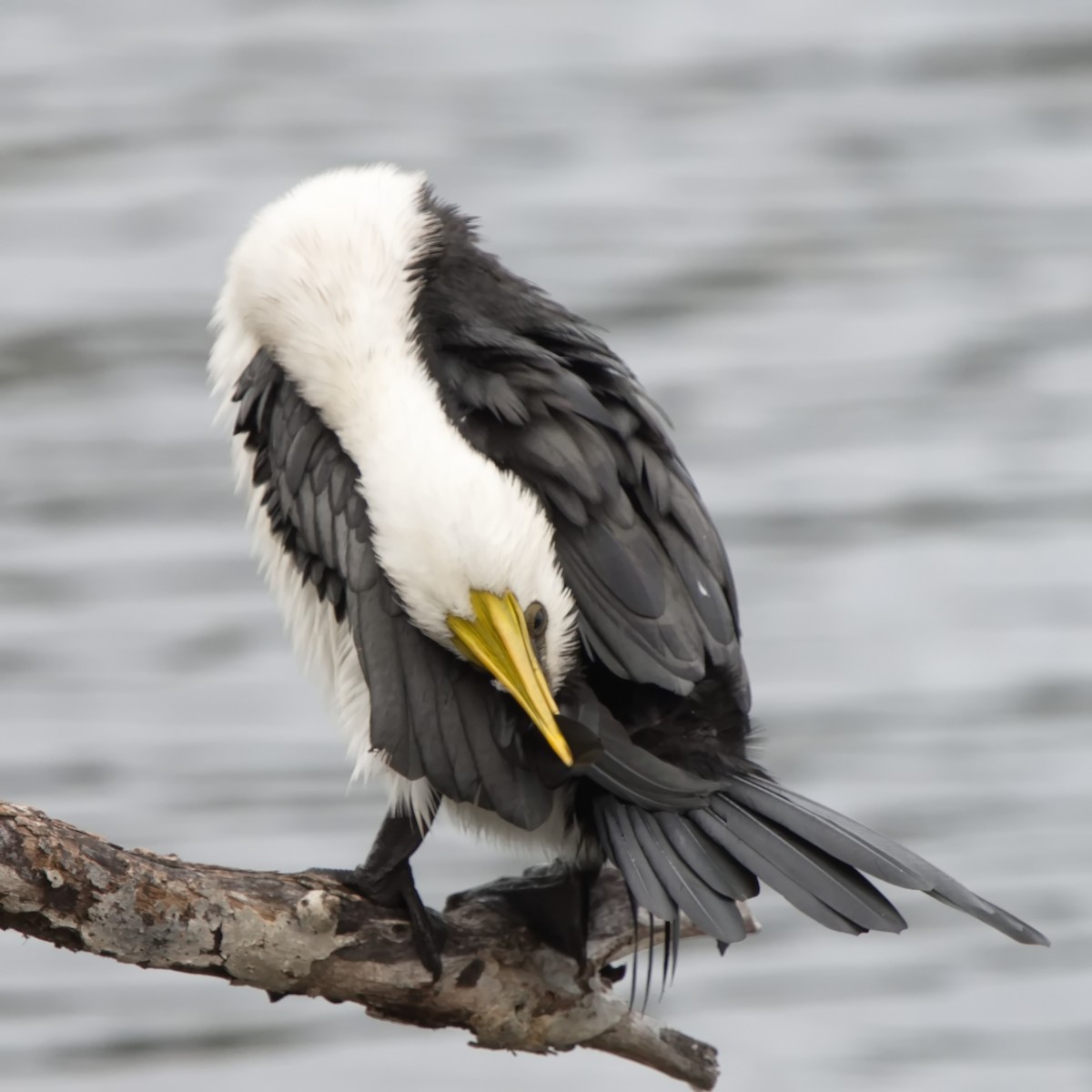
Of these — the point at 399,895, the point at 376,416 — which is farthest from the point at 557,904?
the point at 376,416

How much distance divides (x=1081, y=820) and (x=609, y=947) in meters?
4.62

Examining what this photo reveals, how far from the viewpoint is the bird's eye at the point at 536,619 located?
3928mm

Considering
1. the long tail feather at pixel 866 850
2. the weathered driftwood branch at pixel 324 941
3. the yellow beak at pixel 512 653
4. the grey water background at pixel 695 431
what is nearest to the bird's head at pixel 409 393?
the yellow beak at pixel 512 653

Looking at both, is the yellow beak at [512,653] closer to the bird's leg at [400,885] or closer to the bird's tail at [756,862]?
the bird's tail at [756,862]

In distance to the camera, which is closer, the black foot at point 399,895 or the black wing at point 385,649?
the black wing at point 385,649

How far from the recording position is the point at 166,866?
385cm

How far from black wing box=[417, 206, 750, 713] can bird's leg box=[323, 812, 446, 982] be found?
1.68 ft

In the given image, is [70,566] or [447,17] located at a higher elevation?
[447,17]

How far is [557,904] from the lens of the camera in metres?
4.24

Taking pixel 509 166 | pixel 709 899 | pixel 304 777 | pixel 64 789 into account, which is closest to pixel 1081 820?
pixel 304 777

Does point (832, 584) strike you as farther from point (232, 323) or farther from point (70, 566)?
point (232, 323)

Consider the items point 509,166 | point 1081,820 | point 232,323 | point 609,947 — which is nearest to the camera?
point 609,947

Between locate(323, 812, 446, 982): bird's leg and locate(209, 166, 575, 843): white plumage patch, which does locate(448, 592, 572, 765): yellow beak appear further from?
locate(323, 812, 446, 982): bird's leg

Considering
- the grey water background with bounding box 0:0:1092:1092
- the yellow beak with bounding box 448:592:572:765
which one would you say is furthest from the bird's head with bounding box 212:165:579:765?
the grey water background with bounding box 0:0:1092:1092
